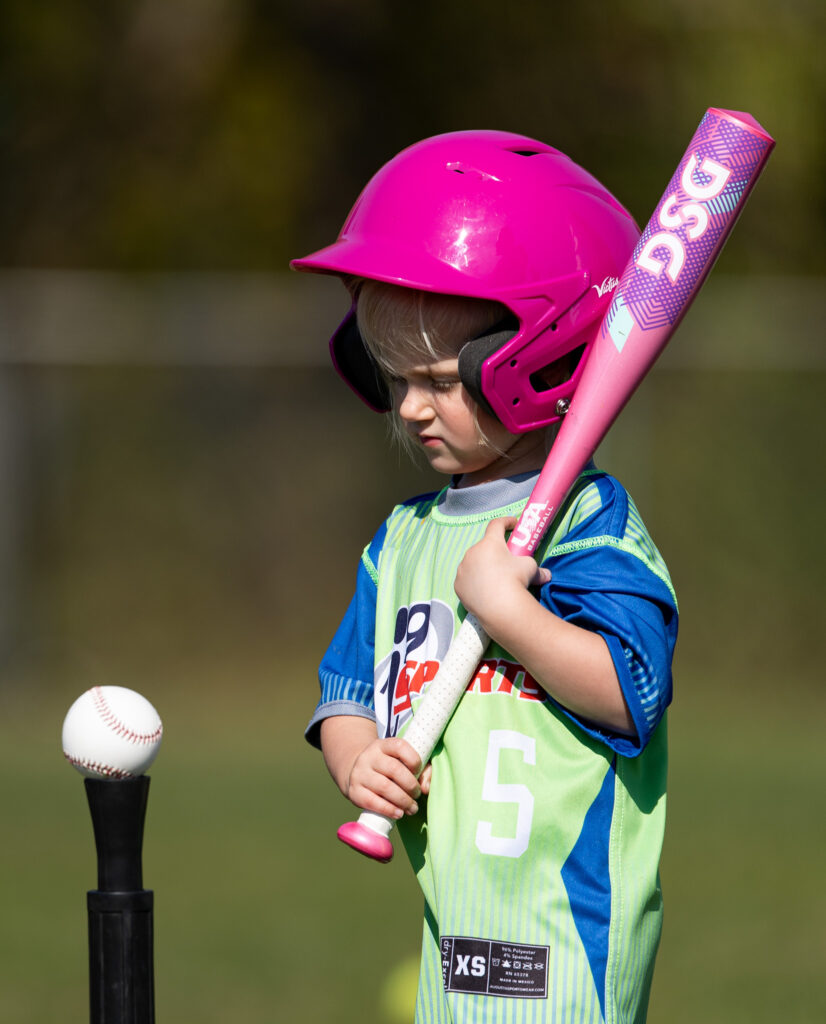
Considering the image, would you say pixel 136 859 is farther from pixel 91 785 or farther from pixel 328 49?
pixel 328 49

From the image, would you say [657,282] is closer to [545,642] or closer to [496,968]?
[545,642]

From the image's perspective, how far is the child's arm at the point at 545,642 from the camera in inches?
85.4

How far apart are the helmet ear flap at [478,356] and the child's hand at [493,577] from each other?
209 millimetres

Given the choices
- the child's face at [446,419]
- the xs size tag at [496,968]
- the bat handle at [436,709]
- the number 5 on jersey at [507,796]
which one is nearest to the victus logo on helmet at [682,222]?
the child's face at [446,419]

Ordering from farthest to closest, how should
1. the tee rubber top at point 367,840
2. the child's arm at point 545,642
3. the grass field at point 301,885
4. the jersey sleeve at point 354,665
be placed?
the grass field at point 301,885, the jersey sleeve at point 354,665, the tee rubber top at point 367,840, the child's arm at point 545,642

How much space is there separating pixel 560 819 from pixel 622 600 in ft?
1.11

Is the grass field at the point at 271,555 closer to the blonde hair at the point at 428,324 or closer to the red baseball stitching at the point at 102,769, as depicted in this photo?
the red baseball stitching at the point at 102,769

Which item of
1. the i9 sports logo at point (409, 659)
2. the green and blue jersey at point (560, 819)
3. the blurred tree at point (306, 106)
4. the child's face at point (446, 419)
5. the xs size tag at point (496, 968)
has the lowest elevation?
the xs size tag at point (496, 968)

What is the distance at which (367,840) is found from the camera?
2.29 meters

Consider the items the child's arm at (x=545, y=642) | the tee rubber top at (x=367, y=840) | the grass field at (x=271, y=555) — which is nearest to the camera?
the child's arm at (x=545, y=642)

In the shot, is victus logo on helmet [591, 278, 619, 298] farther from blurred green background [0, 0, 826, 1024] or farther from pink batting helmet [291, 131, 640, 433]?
blurred green background [0, 0, 826, 1024]

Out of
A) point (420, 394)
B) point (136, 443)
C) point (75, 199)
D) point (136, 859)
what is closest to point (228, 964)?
point (136, 859)

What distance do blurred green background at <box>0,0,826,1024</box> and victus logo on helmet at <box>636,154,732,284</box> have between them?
2.57m

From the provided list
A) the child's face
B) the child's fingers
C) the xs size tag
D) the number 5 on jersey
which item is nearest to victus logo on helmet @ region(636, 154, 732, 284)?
the child's face
